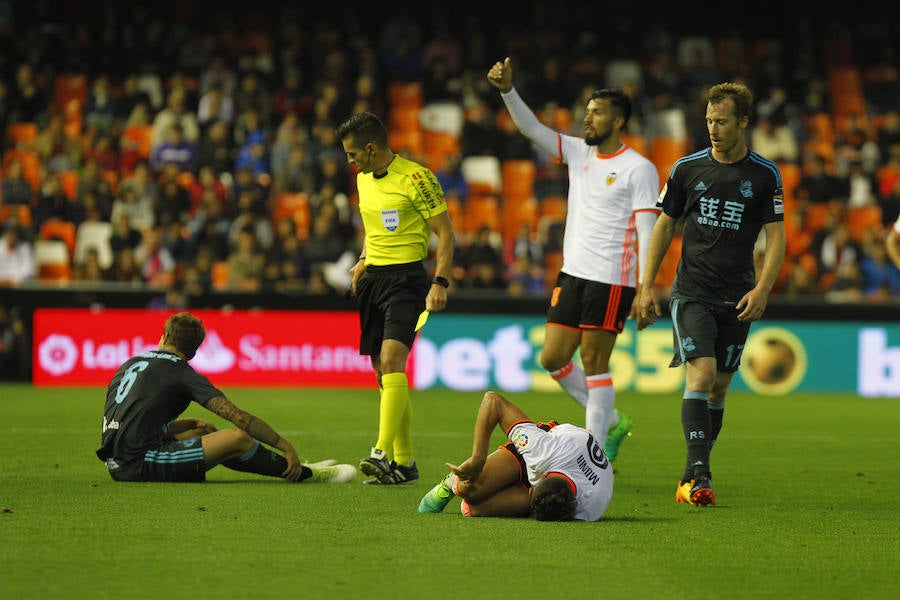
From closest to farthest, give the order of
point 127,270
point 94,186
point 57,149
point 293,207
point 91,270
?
point 91,270 → point 127,270 → point 94,186 → point 293,207 → point 57,149

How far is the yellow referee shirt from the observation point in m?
8.66

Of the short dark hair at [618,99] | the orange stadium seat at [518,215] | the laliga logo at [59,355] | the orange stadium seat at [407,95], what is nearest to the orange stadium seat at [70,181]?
the laliga logo at [59,355]

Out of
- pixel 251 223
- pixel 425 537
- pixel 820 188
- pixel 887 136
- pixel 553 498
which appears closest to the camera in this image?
pixel 425 537

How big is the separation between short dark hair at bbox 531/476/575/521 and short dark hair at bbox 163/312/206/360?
2.34m

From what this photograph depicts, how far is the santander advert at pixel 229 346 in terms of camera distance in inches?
666

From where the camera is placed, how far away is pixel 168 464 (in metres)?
8.14

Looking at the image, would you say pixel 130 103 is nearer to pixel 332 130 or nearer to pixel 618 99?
pixel 332 130

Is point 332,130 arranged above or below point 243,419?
above

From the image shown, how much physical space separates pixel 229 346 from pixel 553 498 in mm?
10801

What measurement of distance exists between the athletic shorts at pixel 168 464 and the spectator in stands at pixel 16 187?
1247 cm

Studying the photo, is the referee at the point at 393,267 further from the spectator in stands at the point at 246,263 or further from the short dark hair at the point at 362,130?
the spectator in stands at the point at 246,263

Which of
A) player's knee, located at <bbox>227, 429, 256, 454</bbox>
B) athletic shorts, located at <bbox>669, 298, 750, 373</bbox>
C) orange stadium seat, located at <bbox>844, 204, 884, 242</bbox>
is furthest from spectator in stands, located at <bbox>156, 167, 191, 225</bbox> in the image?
athletic shorts, located at <bbox>669, 298, 750, 373</bbox>

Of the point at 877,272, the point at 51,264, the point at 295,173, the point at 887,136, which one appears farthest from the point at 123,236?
the point at 887,136

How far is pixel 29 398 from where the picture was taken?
49.2 ft
